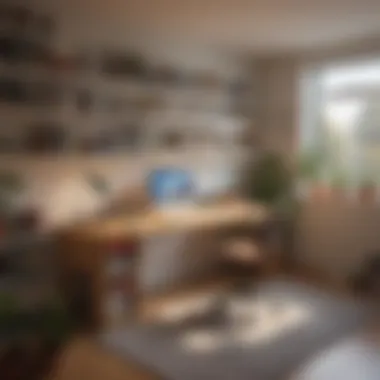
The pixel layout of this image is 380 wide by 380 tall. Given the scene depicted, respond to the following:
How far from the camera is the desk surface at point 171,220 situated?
7.97 feet

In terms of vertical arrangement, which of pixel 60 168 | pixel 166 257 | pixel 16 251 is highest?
pixel 60 168

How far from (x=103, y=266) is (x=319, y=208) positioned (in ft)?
5.92

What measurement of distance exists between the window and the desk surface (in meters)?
0.68

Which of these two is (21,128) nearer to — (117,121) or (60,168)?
(60,168)

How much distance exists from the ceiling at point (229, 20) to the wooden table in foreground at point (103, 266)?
116cm

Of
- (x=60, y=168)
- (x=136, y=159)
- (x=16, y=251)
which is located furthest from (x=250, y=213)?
(x=16, y=251)

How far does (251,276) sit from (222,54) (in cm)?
165

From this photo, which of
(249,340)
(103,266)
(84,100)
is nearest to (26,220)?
(103,266)

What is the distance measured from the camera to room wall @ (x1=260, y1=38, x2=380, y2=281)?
10.4 ft

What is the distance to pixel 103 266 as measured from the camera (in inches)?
90.4

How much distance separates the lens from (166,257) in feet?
10.1

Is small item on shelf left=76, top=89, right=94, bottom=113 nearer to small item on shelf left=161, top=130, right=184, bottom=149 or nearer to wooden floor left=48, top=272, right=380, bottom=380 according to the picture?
small item on shelf left=161, top=130, right=184, bottom=149

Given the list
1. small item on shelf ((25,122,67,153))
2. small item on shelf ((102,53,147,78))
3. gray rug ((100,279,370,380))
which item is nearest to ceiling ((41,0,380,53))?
small item on shelf ((102,53,147,78))

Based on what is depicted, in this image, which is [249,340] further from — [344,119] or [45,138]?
[344,119]
